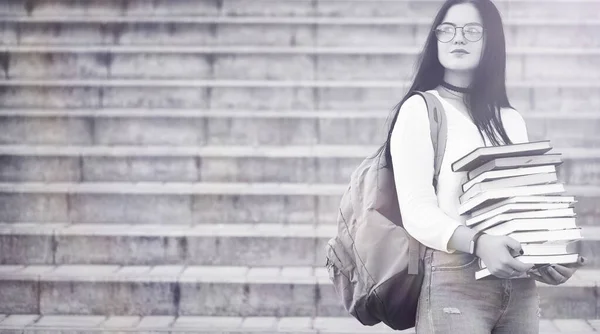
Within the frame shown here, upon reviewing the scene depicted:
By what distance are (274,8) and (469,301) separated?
5.13 meters

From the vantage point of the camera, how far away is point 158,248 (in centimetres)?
450

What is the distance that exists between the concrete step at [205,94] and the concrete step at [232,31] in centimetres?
64

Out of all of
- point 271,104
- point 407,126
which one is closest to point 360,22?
point 271,104

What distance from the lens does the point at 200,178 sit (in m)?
5.09

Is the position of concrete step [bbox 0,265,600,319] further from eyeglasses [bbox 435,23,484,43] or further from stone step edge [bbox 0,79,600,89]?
eyeglasses [bbox 435,23,484,43]

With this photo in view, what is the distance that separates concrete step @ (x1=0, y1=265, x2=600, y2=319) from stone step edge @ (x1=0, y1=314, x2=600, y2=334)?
1.8 inches

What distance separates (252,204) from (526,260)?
Result: 3.10 metres

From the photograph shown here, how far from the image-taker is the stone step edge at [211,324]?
12.8 ft

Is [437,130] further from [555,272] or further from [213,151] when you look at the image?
[213,151]

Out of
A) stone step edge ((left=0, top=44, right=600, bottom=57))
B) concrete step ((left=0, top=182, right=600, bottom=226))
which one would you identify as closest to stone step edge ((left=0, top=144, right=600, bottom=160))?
concrete step ((left=0, top=182, right=600, bottom=226))

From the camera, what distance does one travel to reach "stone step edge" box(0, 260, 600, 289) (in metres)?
4.16

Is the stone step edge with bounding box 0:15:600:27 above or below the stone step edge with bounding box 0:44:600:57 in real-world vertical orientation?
above

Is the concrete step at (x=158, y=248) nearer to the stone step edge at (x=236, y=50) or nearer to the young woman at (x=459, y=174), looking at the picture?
the stone step edge at (x=236, y=50)

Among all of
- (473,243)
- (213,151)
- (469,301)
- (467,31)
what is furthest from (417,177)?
(213,151)
